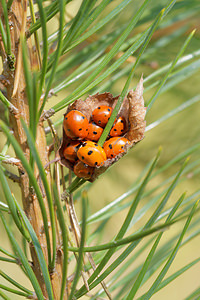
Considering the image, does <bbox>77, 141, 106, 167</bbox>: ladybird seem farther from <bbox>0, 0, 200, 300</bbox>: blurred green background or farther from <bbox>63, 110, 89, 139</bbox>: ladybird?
<bbox>0, 0, 200, 300</bbox>: blurred green background

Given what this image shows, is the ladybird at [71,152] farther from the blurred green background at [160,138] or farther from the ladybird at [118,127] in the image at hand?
the blurred green background at [160,138]

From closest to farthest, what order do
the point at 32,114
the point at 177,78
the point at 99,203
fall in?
the point at 32,114 < the point at 177,78 < the point at 99,203

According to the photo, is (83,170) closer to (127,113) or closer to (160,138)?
(127,113)

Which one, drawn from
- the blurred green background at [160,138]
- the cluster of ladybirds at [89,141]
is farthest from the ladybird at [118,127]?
the blurred green background at [160,138]

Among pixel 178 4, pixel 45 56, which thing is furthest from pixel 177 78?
pixel 45 56

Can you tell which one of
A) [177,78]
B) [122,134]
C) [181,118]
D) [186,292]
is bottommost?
[186,292]

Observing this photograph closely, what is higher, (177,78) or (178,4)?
(178,4)

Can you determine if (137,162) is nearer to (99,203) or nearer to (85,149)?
(99,203)
